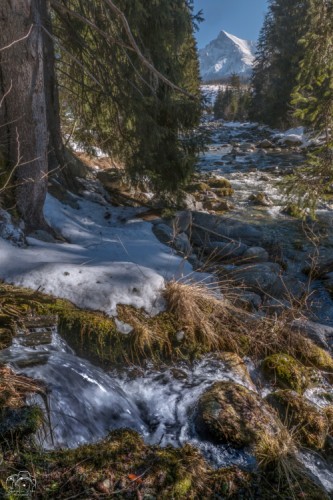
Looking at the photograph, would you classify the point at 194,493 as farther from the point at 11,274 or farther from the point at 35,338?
the point at 11,274

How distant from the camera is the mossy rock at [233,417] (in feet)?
7.60

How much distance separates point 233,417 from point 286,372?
41.1 inches

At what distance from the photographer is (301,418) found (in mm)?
2697

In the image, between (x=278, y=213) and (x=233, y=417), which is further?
(x=278, y=213)

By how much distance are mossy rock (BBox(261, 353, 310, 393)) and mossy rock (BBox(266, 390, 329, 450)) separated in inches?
7.2

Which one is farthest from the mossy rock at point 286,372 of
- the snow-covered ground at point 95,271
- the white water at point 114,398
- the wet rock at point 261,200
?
the wet rock at point 261,200

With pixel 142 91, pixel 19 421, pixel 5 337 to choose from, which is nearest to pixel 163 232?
pixel 142 91

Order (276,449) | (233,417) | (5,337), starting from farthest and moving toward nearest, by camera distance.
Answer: (5,337) → (233,417) → (276,449)

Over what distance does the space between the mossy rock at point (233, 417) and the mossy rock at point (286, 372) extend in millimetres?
619

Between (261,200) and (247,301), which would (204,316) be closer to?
(247,301)

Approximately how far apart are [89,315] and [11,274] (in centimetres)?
90

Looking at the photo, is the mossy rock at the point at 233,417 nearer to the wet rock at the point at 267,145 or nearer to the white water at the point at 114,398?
the white water at the point at 114,398

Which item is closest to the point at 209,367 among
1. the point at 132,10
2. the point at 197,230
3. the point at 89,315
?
the point at 89,315

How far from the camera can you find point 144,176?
24.2 ft
